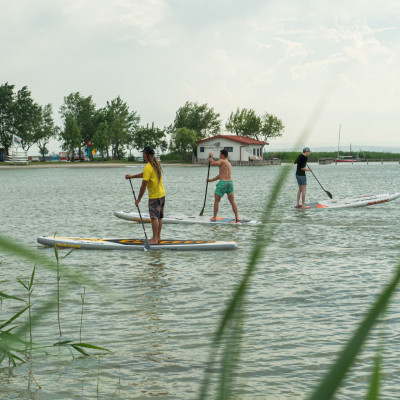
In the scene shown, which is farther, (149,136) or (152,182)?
(149,136)

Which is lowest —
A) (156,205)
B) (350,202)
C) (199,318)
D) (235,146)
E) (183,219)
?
(199,318)

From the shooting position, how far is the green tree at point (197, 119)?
5561 inches

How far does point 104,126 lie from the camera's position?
415 ft

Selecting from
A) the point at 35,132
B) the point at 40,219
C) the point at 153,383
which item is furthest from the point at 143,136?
the point at 153,383

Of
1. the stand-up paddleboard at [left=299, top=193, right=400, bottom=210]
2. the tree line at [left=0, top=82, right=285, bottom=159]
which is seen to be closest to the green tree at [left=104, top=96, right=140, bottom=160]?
the tree line at [left=0, top=82, right=285, bottom=159]

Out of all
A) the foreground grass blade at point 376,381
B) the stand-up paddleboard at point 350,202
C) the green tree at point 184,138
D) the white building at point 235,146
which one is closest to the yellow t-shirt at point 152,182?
the stand-up paddleboard at point 350,202

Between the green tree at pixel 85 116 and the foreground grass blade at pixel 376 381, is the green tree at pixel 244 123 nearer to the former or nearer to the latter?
the green tree at pixel 85 116

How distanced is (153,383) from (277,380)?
44.2 inches

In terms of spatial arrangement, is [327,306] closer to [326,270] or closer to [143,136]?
[326,270]

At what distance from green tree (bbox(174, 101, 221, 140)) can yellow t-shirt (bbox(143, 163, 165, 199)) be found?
128 meters

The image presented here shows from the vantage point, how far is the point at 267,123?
144875 mm

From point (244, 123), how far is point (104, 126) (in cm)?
3228

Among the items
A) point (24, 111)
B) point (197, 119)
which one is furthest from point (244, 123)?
point (24, 111)

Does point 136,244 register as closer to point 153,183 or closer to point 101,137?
point 153,183
